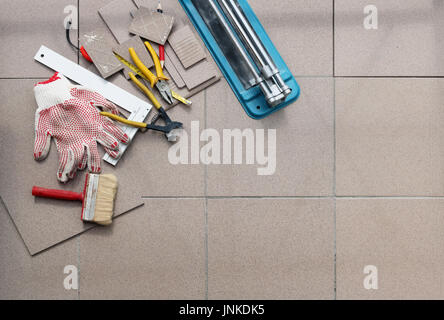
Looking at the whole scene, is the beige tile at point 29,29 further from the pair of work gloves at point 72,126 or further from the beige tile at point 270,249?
the beige tile at point 270,249

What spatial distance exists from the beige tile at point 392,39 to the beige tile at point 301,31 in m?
0.04

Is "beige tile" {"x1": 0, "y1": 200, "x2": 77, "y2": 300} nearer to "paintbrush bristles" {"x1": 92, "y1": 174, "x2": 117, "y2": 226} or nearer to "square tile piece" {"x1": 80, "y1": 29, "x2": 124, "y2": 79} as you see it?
"paintbrush bristles" {"x1": 92, "y1": 174, "x2": 117, "y2": 226}

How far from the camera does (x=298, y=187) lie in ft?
4.91

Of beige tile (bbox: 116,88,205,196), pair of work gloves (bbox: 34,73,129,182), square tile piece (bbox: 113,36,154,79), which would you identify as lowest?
beige tile (bbox: 116,88,205,196)

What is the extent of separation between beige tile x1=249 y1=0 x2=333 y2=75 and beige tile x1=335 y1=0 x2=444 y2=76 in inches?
1.7

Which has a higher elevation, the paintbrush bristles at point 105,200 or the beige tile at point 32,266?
the paintbrush bristles at point 105,200

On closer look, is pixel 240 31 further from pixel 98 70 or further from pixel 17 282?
pixel 17 282

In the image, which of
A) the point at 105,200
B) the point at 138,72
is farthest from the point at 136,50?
the point at 105,200

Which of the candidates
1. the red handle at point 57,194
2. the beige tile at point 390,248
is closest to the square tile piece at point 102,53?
the red handle at point 57,194

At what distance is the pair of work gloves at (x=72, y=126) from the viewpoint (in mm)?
1453

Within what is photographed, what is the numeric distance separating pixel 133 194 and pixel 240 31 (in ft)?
2.36

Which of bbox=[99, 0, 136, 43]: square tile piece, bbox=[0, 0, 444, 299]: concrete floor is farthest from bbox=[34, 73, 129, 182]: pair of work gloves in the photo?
bbox=[99, 0, 136, 43]: square tile piece

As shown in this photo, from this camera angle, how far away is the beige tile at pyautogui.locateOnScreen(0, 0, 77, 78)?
4.95 feet

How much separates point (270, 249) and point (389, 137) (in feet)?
2.02
